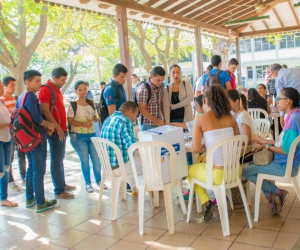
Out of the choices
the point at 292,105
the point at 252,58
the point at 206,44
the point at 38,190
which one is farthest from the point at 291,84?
the point at 252,58

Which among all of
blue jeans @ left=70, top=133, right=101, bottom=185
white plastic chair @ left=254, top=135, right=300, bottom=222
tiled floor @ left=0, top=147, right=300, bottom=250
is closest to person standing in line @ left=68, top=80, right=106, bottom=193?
blue jeans @ left=70, top=133, right=101, bottom=185

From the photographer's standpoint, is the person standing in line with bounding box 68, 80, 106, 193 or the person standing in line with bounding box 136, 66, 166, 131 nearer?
the person standing in line with bounding box 136, 66, 166, 131

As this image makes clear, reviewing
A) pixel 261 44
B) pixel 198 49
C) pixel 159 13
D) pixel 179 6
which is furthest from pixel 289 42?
pixel 159 13

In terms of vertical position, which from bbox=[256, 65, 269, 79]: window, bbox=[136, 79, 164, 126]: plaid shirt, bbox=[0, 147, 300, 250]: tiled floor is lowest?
bbox=[0, 147, 300, 250]: tiled floor

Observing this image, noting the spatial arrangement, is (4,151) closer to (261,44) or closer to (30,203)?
(30,203)

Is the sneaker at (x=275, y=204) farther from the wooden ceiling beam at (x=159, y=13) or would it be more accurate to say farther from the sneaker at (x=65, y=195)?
the wooden ceiling beam at (x=159, y=13)

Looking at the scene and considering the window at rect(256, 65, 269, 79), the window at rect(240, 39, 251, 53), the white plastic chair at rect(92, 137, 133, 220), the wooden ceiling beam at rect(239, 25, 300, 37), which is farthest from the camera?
the window at rect(256, 65, 269, 79)

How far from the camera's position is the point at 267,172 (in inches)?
117

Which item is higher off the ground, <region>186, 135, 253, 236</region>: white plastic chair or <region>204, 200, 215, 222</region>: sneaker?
<region>186, 135, 253, 236</region>: white plastic chair

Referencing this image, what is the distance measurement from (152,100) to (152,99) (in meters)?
0.01

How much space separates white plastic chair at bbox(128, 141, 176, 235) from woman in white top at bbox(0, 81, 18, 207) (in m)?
1.78

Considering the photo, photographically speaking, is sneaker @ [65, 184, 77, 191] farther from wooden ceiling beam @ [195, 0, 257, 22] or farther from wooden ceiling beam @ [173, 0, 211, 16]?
wooden ceiling beam @ [195, 0, 257, 22]

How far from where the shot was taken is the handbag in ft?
9.79

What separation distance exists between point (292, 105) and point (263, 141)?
42cm
